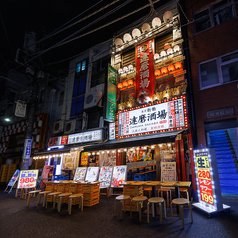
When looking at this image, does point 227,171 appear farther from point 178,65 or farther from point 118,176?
point 178,65

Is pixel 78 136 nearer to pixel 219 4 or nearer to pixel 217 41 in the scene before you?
pixel 217 41

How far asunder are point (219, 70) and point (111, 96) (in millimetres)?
7703

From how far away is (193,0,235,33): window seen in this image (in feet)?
34.4

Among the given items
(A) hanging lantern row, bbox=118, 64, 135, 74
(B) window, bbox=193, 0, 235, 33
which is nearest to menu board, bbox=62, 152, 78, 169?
(A) hanging lantern row, bbox=118, 64, 135, 74

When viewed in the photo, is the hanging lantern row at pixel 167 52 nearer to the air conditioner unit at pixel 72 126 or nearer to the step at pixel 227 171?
the step at pixel 227 171

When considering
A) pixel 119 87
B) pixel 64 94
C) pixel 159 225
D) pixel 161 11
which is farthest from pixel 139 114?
pixel 64 94

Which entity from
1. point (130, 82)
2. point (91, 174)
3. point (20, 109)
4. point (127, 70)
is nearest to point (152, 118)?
point (130, 82)

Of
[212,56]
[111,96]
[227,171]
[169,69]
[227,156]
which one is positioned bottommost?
[227,171]

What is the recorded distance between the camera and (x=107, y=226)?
5227 millimetres

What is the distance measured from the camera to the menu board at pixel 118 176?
10086 mm

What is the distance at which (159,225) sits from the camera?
506 centimetres

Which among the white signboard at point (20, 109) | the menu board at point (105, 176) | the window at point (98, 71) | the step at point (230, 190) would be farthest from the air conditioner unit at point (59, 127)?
the step at point (230, 190)

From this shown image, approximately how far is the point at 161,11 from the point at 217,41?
5.88 metres

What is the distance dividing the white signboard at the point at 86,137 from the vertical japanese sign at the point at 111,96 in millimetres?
2058
